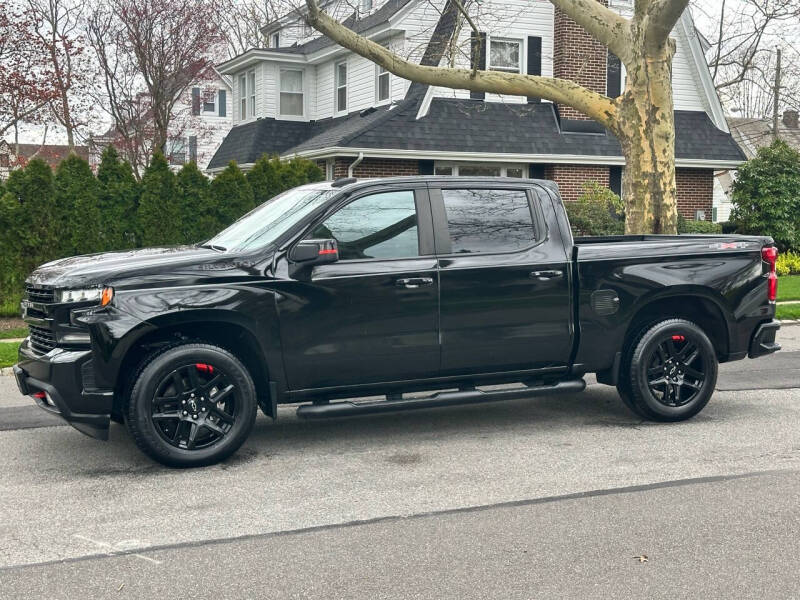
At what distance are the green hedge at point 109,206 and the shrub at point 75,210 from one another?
2 centimetres

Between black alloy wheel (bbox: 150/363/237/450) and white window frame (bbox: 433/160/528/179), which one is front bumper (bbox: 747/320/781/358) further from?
white window frame (bbox: 433/160/528/179)

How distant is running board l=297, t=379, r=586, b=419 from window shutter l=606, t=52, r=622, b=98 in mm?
21998

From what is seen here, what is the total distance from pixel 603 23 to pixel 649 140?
7.24ft

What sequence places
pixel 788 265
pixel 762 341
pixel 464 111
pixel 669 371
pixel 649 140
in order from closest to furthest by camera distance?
pixel 669 371
pixel 762 341
pixel 649 140
pixel 788 265
pixel 464 111

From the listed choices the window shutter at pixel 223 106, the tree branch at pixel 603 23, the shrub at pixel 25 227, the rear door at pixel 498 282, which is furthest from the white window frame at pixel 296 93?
the rear door at pixel 498 282

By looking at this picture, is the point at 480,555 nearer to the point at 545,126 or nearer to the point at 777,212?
the point at 777,212

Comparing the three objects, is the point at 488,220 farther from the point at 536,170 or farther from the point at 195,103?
the point at 195,103

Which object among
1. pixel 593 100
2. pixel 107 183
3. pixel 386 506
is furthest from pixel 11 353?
pixel 593 100

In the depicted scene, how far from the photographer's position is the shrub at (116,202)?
1586cm

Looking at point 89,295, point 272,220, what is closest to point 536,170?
point 272,220

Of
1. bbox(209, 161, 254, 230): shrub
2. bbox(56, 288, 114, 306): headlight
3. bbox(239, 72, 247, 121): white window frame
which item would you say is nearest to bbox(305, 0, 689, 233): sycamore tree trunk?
bbox(209, 161, 254, 230): shrub

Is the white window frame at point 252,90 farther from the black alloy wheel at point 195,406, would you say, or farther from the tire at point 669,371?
the black alloy wheel at point 195,406

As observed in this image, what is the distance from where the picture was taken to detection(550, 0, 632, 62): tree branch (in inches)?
634

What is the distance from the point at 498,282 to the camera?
7.34 meters
